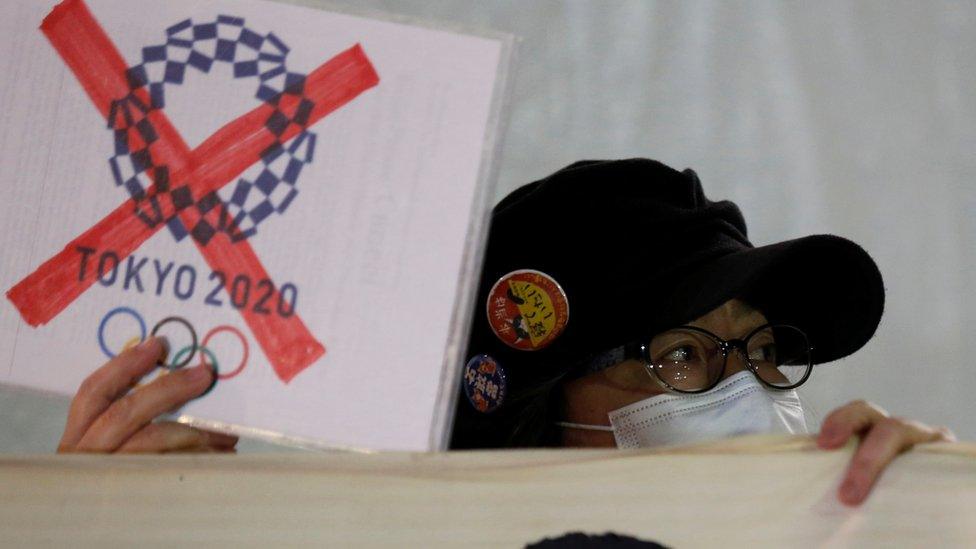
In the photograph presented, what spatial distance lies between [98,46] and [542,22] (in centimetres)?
117

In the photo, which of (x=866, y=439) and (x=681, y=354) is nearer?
(x=866, y=439)

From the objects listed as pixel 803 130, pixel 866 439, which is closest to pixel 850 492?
pixel 866 439

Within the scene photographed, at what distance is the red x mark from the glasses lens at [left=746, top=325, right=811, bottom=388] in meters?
0.65

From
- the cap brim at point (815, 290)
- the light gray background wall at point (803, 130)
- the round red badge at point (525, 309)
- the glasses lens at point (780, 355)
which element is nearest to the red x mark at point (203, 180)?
the round red badge at point (525, 309)

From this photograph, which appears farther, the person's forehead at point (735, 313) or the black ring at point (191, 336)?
the person's forehead at point (735, 313)

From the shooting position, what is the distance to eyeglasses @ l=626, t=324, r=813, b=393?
1205 mm

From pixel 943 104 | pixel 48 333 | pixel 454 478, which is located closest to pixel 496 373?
pixel 454 478

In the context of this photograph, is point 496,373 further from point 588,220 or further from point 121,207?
point 121,207

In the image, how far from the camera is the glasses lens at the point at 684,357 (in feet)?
3.96

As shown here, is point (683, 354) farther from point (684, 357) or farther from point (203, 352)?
point (203, 352)

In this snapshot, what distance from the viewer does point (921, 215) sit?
188 centimetres

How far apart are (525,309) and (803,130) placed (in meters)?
0.97

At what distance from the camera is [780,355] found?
1.31 m

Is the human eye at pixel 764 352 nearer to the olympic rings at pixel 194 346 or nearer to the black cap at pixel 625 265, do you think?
the black cap at pixel 625 265
